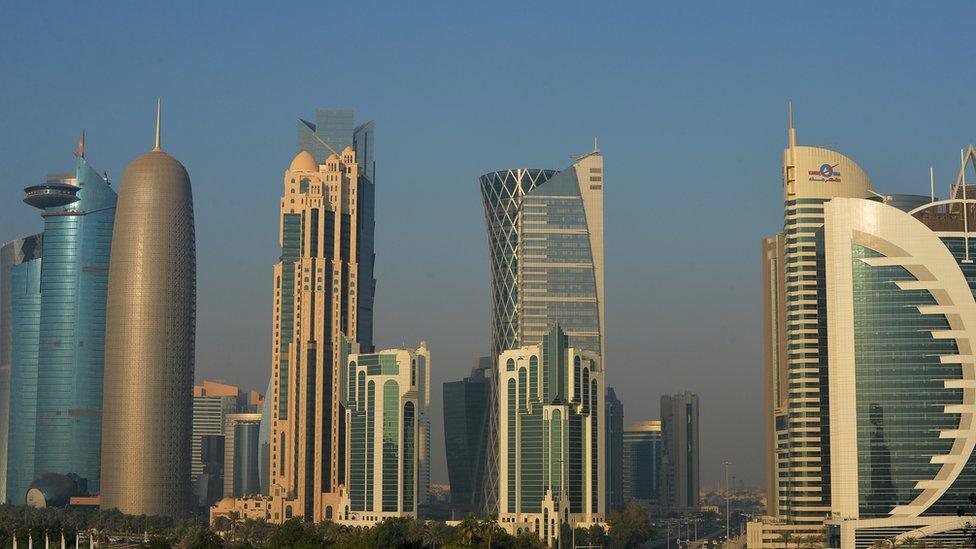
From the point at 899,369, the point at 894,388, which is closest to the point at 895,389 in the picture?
the point at 894,388

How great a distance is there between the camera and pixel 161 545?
154 meters

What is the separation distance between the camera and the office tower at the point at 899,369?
184625mm

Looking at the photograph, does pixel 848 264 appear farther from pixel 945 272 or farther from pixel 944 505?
pixel 944 505

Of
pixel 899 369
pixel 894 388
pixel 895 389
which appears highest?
pixel 899 369

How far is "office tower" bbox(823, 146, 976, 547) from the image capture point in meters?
185

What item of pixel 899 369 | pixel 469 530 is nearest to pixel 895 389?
pixel 899 369

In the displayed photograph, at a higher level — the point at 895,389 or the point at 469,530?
the point at 895,389

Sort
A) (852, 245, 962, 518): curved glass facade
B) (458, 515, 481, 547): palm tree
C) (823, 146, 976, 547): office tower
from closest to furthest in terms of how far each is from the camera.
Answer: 1. (458, 515, 481, 547): palm tree
2. (823, 146, 976, 547): office tower
3. (852, 245, 962, 518): curved glass facade

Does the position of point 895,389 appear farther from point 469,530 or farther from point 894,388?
point 469,530

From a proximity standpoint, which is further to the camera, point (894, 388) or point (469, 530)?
point (894, 388)

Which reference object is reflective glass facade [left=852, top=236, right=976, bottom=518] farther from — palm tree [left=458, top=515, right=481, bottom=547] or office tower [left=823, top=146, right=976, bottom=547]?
palm tree [left=458, top=515, right=481, bottom=547]

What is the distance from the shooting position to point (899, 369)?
607 feet

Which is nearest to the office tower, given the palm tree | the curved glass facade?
the curved glass facade

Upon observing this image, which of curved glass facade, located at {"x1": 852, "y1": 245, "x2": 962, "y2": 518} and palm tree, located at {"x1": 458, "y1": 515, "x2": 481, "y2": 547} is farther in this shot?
curved glass facade, located at {"x1": 852, "y1": 245, "x2": 962, "y2": 518}
